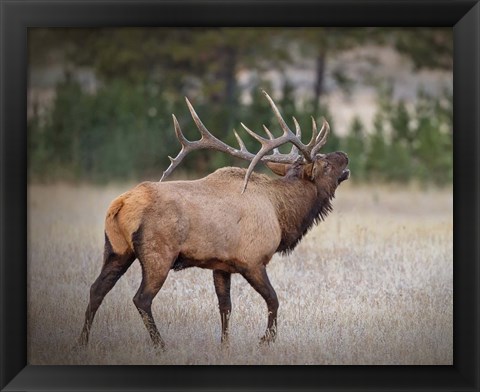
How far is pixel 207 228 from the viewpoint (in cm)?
736

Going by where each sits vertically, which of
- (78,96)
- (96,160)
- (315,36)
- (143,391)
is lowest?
(143,391)

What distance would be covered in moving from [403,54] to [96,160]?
7447mm

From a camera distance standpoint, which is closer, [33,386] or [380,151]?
[33,386]

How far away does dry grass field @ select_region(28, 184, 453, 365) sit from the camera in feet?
25.3

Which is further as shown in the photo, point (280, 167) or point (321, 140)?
point (280, 167)

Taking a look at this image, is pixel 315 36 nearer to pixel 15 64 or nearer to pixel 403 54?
pixel 403 54

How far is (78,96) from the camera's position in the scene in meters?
17.8

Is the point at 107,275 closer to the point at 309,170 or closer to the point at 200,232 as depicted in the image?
the point at 200,232

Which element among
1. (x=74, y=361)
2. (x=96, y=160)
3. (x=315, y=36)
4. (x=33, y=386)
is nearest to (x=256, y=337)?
(x=74, y=361)

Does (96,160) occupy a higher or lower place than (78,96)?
lower

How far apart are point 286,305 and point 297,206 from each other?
4.16 ft

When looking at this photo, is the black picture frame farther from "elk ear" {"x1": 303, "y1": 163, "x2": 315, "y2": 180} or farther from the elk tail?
"elk ear" {"x1": 303, "y1": 163, "x2": 315, "y2": 180}

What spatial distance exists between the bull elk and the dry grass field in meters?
0.24

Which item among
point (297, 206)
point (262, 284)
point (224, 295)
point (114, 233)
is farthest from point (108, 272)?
point (297, 206)
